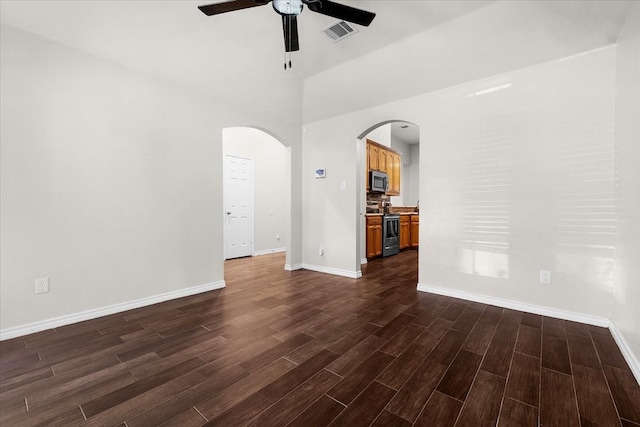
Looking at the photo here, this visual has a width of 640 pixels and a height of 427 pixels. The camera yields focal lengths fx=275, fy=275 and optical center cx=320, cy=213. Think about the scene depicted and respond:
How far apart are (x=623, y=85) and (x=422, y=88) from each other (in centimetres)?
184

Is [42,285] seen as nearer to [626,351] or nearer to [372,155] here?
[626,351]

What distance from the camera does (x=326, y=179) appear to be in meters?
4.77

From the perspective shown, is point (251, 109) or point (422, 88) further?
point (251, 109)

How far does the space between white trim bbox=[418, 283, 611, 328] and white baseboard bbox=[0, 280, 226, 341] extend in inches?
119

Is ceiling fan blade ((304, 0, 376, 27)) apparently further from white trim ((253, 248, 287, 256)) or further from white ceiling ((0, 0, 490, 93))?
white trim ((253, 248, 287, 256))

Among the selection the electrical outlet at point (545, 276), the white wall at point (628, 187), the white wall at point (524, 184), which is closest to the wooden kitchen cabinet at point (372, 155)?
the white wall at point (524, 184)

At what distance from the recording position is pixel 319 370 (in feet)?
6.19

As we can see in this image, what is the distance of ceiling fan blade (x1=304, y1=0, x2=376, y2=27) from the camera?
2080 mm

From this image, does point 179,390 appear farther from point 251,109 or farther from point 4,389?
point 251,109

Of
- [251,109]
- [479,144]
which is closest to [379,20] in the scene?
[479,144]

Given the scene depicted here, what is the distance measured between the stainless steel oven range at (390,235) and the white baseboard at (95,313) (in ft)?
12.4

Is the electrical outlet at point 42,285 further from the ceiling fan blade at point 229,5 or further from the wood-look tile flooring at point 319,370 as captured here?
the ceiling fan blade at point 229,5

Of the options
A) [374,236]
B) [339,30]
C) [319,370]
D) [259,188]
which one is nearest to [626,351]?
[319,370]

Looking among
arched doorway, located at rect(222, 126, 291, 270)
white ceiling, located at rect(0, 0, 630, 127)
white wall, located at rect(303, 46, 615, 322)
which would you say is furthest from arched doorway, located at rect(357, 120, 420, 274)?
white ceiling, located at rect(0, 0, 630, 127)
